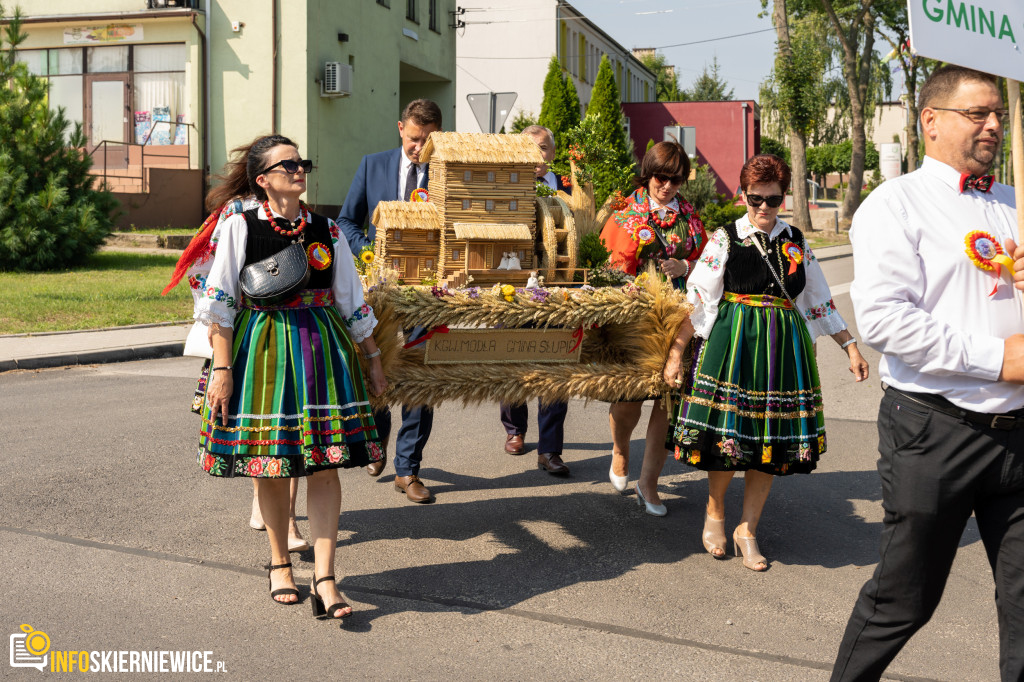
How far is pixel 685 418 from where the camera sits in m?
4.89

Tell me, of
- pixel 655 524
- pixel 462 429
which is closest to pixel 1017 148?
pixel 655 524

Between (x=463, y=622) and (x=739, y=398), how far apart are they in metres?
1.63

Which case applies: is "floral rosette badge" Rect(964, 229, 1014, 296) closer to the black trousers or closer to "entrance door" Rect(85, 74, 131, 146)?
the black trousers

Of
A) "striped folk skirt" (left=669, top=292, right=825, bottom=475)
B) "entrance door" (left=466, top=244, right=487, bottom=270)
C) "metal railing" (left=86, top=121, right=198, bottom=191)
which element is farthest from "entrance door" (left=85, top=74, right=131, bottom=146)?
"striped folk skirt" (left=669, top=292, right=825, bottom=475)

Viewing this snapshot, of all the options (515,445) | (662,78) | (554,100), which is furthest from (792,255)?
(662,78)

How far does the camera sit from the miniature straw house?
4.97 metres

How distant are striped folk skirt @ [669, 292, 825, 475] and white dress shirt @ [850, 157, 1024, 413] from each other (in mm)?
1789

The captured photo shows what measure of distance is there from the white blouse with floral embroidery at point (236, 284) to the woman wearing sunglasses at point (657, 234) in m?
1.61

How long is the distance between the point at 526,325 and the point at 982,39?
2499 millimetres

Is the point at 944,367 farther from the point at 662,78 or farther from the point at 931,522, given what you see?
the point at 662,78

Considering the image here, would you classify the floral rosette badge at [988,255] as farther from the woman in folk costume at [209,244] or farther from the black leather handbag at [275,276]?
the woman in folk costume at [209,244]

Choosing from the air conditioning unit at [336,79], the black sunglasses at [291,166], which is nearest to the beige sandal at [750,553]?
the black sunglasses at [291,166]

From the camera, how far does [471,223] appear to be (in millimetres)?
A: 5004

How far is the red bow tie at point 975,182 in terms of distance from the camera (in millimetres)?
2932
